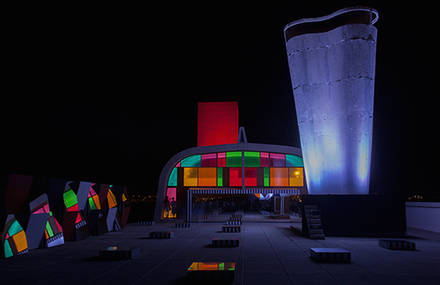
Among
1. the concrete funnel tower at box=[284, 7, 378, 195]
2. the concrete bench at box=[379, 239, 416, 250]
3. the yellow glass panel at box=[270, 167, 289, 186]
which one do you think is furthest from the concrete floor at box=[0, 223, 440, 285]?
the yellow glass panel at box=[270, 167, 289, 186]

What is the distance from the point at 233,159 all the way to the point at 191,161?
4.29 metres

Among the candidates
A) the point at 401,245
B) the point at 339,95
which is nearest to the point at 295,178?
the point at 339,95

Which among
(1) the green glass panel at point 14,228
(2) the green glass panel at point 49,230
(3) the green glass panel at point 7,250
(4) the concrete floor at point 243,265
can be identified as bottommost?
(4) the concrete floor at point 243,265

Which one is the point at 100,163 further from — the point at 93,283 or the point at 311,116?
the point at 93,283

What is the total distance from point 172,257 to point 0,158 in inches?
3199

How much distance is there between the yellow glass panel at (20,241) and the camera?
46.9 feet

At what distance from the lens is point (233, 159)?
38562 mm

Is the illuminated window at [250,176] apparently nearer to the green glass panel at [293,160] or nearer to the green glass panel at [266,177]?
the green glass panel at [266,177]

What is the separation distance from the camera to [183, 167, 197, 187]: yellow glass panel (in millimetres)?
38344

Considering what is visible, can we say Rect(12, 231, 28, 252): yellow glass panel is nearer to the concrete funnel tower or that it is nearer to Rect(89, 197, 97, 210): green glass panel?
Rect(89, 197, 97, 210): green glass panel

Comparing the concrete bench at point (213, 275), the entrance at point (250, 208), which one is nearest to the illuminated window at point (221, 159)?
the entrance at point (250, 208)

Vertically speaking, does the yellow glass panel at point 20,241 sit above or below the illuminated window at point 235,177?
below

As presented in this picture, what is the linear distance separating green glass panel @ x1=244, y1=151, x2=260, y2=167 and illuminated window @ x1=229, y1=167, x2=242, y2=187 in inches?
41.9

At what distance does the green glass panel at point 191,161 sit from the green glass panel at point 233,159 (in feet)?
9.78
